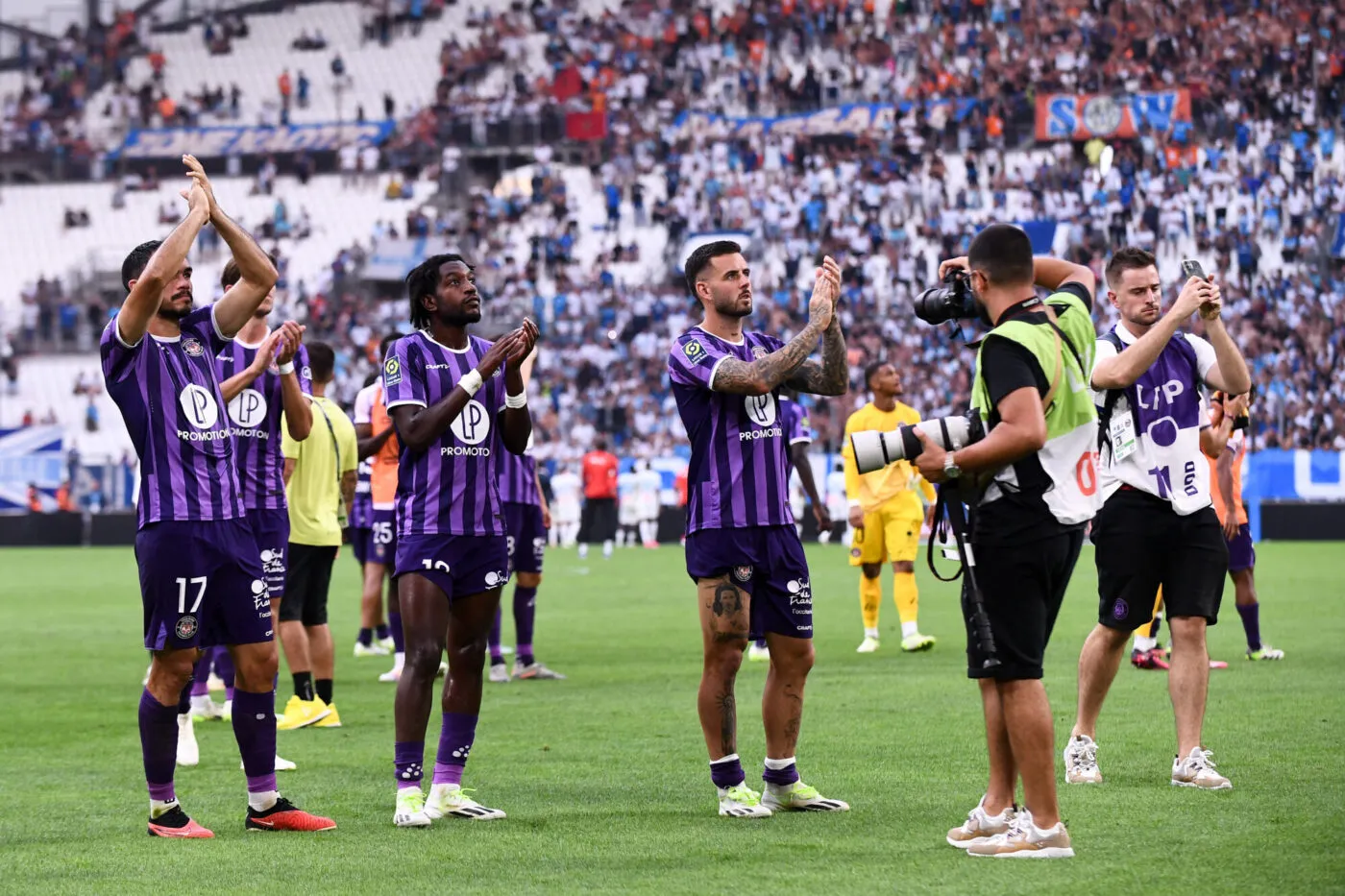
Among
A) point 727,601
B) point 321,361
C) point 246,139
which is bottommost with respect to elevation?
point 727,601

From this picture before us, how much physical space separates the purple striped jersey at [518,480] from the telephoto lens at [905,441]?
659 cm

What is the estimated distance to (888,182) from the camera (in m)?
42.9

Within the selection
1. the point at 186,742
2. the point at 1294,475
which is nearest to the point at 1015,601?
the point at 186,742

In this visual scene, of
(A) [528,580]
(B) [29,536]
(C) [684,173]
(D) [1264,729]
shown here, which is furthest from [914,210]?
(D) [1264,729]

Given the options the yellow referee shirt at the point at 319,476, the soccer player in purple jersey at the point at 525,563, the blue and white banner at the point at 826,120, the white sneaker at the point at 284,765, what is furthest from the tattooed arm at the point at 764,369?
the blue and white banner at the point at 826,120

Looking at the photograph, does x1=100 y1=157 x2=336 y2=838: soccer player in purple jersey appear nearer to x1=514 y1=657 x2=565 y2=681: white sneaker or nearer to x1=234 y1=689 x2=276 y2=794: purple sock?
x1=234 y1=689 x2=276 y2=794: purple sock

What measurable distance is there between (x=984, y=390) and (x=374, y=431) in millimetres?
7705

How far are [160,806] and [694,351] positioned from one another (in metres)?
2.83

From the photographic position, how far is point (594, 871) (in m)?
5.97

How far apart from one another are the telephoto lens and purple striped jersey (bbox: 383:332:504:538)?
2.01m

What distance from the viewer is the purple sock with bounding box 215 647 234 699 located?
432 inches

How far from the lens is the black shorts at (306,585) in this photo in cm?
1045

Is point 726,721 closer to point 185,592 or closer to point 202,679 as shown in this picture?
point 185,592

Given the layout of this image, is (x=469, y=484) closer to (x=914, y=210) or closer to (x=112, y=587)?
(x=112, y=587)
